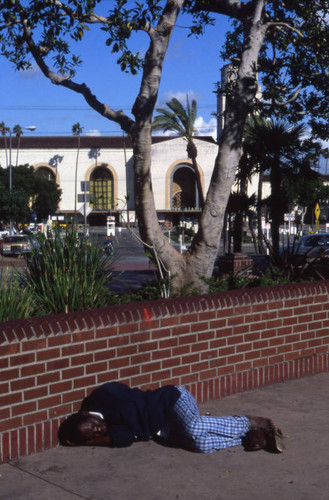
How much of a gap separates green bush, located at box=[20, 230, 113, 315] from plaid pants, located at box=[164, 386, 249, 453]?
1914mm

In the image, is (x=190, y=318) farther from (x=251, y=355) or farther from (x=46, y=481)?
(x=46, y=481)

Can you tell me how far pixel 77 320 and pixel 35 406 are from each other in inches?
32.6

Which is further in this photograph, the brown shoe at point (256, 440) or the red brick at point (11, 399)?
the brown shoe at point (256, 440)

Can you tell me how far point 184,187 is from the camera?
115 meters

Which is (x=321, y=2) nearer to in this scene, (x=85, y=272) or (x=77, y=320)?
(x=85, y=272)

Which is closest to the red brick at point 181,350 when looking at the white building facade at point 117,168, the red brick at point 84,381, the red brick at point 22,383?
the red brick at point 84,381

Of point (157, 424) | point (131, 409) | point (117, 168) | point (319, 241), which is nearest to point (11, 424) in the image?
point (131, 409)

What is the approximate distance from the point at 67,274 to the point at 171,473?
9.03 ft

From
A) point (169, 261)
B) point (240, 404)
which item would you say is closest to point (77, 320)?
point (240, 404)

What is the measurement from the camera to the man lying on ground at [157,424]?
541 cm

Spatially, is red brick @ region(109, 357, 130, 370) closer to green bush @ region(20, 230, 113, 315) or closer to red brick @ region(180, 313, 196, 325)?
red brick @ region(180, 313, 196, 325)

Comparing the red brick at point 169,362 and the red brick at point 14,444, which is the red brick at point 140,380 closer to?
the red brick at point 169,362

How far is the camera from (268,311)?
7.74m

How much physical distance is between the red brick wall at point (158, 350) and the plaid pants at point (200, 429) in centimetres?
88
